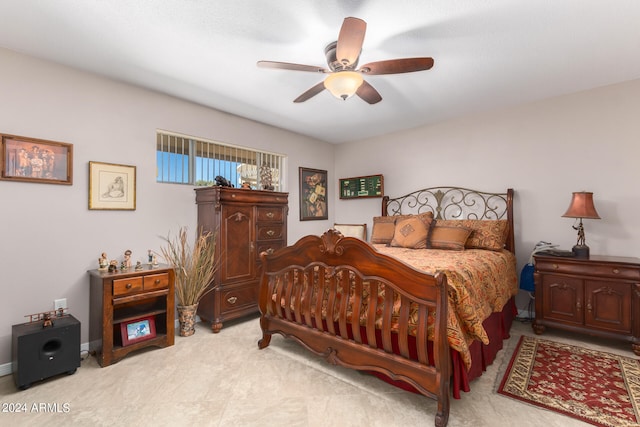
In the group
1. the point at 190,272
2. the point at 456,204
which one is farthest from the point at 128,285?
the point at 456,204

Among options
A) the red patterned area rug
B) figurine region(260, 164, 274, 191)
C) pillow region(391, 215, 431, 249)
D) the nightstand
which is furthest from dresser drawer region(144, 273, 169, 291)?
the nightstand

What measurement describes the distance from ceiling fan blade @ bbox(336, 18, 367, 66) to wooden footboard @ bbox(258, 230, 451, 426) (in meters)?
1.21

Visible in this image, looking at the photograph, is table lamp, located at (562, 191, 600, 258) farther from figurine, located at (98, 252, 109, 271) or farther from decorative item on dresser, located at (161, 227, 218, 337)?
figurine, located at (98, 252, 109, 271)

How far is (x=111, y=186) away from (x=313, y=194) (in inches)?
116

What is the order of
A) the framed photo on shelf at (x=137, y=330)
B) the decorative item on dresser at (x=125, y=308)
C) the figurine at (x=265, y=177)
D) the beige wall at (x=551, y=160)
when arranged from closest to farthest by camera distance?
the decorative item on dresser at (x=125, y=308)
the framed photo on shelf at (x=137, y=330)
the beige wall at (x=551, y=160)
the figurine at (x=265, y=177)

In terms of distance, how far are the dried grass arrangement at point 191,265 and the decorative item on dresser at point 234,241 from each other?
0.28ft

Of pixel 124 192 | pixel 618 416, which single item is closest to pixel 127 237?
pixel 124 192

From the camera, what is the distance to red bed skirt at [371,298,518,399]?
1.84m

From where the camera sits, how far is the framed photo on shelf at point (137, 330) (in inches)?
103

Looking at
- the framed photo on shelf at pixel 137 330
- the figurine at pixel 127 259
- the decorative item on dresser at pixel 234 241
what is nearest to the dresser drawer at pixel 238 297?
the decorative item on dresser at pixel 234 241

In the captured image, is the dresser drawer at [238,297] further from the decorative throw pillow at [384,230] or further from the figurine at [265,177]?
the decorative throw pillow at [384,230]

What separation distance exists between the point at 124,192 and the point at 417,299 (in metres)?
2.92

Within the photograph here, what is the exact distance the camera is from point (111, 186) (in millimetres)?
2900

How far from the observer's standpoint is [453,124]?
419 cm
